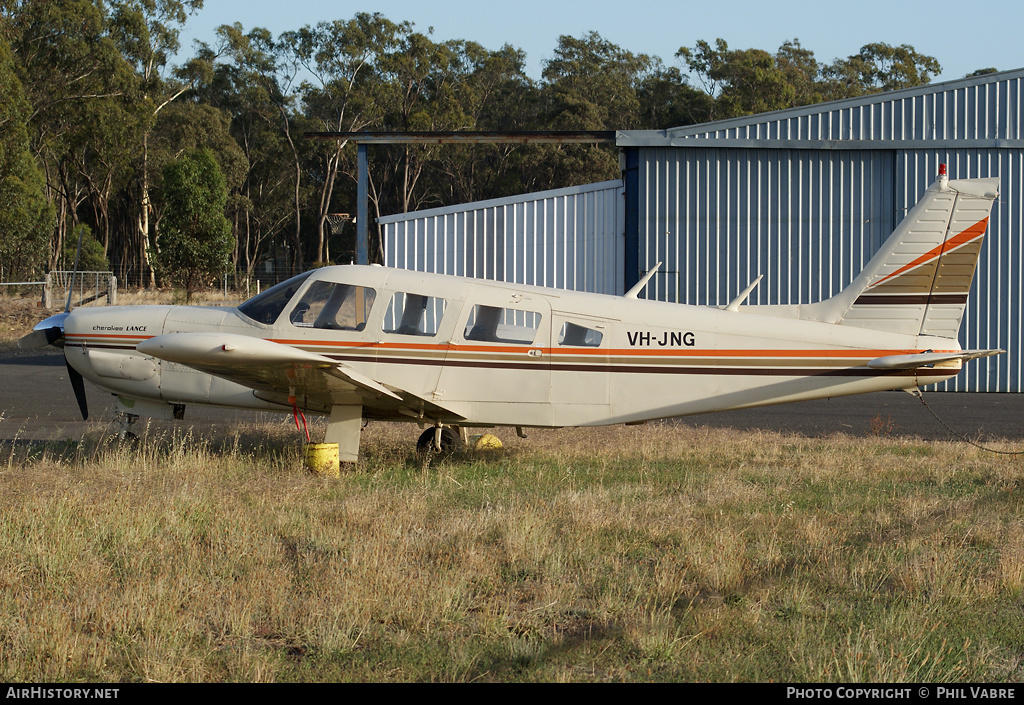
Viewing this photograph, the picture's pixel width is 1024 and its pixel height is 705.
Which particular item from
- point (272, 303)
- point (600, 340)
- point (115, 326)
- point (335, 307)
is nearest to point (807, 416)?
point (600, 340)

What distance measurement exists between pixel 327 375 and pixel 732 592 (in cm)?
466

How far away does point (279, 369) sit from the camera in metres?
8.35

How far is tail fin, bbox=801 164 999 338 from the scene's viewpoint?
9062 mm

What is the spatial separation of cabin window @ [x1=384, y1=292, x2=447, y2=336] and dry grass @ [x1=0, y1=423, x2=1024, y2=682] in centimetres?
150

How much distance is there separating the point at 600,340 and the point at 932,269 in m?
3.57

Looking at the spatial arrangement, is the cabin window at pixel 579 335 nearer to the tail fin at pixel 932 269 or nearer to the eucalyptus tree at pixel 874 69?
the tail fin at pixel 932 269

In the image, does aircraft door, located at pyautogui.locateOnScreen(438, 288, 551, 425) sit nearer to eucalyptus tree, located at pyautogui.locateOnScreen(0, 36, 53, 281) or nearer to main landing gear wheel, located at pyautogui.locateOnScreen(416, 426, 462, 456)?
main landing gear wheel, located at pyautogui.locateOnScreen(416, 426, 462, 456)

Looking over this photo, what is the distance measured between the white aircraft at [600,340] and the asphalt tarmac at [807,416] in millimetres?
2964

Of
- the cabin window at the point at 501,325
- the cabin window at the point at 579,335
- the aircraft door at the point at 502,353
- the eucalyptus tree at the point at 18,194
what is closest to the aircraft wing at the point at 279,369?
the aircraft door at the point at 502,353

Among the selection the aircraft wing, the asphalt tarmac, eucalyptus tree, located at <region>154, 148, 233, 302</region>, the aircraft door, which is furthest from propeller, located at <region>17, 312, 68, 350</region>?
eucalyptus tree, located at <region>154, 148, 233, 302</region>

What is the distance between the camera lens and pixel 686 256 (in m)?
18.1

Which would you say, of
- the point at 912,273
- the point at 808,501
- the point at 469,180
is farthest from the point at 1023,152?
the point at 469,180

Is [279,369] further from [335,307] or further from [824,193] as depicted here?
[824,193]

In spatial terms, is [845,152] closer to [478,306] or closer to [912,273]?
[912,273]
